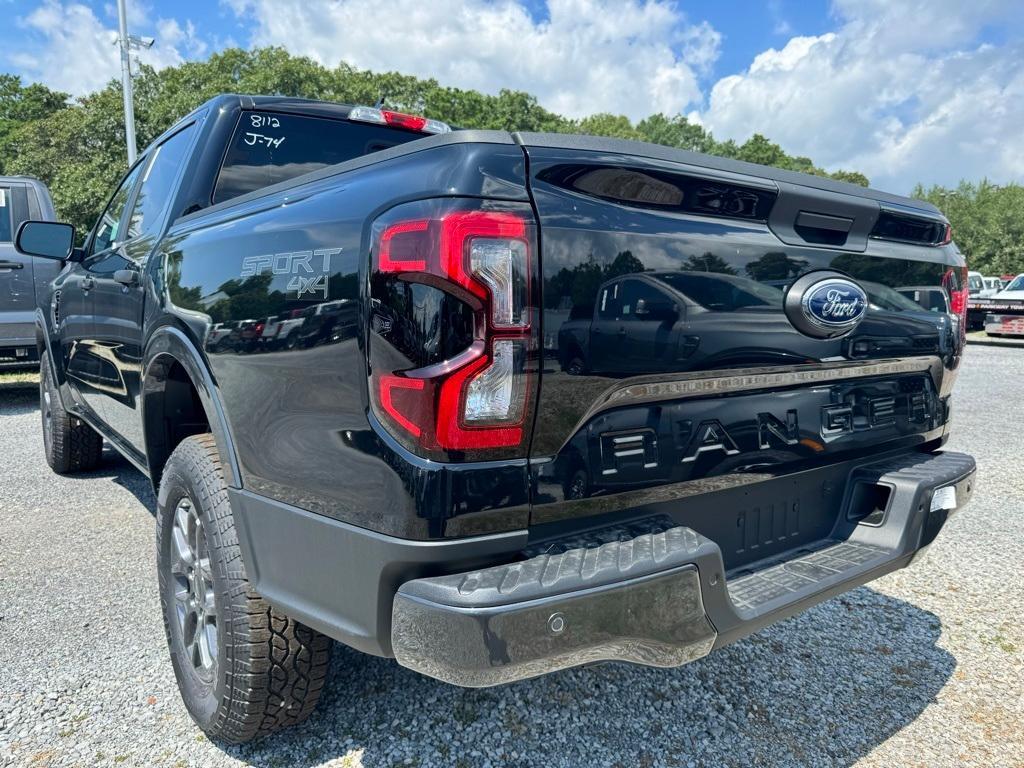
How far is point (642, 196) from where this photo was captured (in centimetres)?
162

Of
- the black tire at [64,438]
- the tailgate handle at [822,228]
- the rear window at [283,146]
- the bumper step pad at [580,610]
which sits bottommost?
the black tire at [64,438]

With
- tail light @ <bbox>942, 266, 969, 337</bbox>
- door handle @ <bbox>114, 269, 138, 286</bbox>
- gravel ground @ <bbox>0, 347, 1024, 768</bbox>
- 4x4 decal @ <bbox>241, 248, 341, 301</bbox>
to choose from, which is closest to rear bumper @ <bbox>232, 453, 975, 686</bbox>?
4x4 decal @ <bbox>241, 248, 341, 301</bbox>

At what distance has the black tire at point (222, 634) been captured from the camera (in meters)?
1.85

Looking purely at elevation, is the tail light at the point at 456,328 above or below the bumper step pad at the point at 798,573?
above

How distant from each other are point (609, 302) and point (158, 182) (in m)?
2.53

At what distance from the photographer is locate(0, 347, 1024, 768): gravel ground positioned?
2.11 meters

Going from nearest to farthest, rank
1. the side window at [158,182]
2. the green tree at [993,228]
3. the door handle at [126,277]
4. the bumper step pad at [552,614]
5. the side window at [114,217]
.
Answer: the bumper step pad at [552,614]
the door handle at [126,277]
the side window at [158,182]
the side window at [114,217]
the green tree at [993,228]

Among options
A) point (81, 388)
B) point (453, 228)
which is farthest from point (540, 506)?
point (81, 388)

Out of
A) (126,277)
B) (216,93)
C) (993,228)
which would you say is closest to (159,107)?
(216,93)

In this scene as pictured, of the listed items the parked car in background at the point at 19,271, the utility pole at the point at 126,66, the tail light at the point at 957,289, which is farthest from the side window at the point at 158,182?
the utility pole at the point at 126,66

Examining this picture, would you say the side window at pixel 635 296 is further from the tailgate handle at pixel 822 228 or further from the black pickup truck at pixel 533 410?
the tailgate handle at pixel 822 228

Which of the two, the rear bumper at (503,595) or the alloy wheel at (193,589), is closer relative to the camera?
the rear bumper at (503,595)

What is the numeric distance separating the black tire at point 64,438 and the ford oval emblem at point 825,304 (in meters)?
4.42

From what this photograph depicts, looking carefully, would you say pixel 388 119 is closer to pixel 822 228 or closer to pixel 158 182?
pixel 158 182
